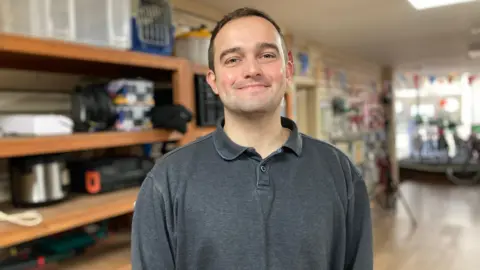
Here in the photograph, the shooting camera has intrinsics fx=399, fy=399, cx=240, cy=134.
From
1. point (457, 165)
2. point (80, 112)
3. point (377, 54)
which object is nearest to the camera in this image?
point (80, 112)

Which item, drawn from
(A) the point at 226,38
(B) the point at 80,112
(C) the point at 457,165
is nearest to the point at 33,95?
(B) the point at 80,112

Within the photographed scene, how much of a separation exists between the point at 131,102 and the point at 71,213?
23.0 inches

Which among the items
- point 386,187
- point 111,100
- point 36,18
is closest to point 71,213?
point 111,100

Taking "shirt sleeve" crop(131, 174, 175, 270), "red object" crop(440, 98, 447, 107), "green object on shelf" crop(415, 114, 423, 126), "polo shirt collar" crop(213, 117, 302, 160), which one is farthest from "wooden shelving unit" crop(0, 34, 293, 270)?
"red object" crop(440, 98, 447, 107)

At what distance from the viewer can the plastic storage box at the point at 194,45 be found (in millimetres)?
2268

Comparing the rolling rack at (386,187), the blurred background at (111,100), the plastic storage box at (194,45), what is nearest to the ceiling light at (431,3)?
the blurred background at (111,100)

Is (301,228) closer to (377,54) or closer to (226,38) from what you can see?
(226,38)

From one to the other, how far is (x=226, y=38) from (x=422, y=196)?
6578 millimetres

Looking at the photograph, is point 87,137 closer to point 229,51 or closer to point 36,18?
point 36,18

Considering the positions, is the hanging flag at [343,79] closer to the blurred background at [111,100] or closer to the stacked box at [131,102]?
the blurred background at [111,100]

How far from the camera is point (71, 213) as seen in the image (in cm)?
153

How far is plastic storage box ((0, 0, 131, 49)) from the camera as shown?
153 centimetres

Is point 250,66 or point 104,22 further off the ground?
Result: point 104,22

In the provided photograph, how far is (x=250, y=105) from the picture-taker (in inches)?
40.7
